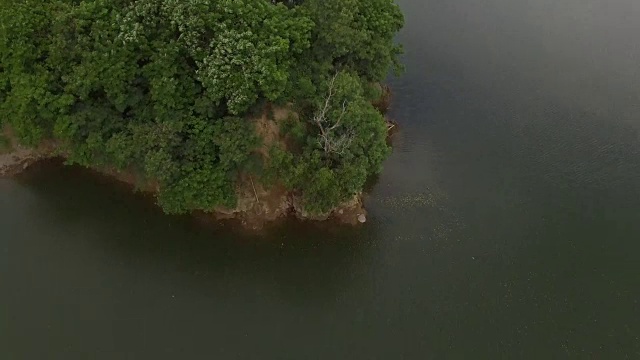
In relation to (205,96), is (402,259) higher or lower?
lower

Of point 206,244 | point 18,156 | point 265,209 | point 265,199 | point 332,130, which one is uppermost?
point 332,130

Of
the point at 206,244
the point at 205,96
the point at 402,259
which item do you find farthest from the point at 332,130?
the point at 206,244

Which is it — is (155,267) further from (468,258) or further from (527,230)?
(527,230)

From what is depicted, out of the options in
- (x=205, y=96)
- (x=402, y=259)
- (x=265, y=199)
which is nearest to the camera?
(x=205, y=96)

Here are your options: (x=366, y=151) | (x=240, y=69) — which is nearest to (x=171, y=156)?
(x=240, y=69)

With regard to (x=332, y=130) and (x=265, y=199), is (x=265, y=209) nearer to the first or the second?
(x=265, y=199)

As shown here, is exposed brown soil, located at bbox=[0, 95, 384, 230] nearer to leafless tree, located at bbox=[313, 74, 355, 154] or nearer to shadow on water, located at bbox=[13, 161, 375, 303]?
shadow on water, located at bbox=[13, 161, 375, 303]
